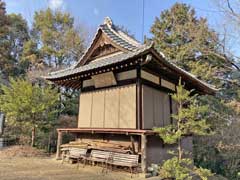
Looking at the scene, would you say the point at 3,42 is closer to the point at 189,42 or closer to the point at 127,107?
the point at 189,42

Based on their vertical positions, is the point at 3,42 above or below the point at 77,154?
above

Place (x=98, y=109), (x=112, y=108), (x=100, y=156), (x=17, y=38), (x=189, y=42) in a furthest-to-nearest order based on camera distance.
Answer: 1. (x=17, y=38)
2. (x=189, y=42)
3. (x=98, y=109)
4. (x=112, y=108)
5. (x=100, y=156)

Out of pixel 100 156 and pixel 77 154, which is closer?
pixel 100 156

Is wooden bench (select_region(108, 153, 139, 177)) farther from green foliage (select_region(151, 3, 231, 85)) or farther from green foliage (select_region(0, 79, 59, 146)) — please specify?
green foliage (select_region(151, 3, 231, 85))

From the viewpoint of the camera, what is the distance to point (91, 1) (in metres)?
18.6

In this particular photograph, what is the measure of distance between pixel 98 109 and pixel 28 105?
4.36 m

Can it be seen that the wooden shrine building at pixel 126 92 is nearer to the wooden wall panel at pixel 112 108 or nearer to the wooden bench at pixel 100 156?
the wooden wall panel at pixel 112 108

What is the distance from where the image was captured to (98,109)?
329 inches

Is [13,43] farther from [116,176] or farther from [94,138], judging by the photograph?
[116,176]

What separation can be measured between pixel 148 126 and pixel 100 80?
2.62 m

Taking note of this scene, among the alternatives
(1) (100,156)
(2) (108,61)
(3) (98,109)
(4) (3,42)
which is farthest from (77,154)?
(4) (3,42)

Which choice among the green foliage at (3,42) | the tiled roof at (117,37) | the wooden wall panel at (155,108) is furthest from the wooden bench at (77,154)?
the green foliage at (3,42)

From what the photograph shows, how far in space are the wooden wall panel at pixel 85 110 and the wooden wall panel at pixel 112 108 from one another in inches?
38.1

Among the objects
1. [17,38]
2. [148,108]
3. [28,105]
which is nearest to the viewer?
[148,108]
